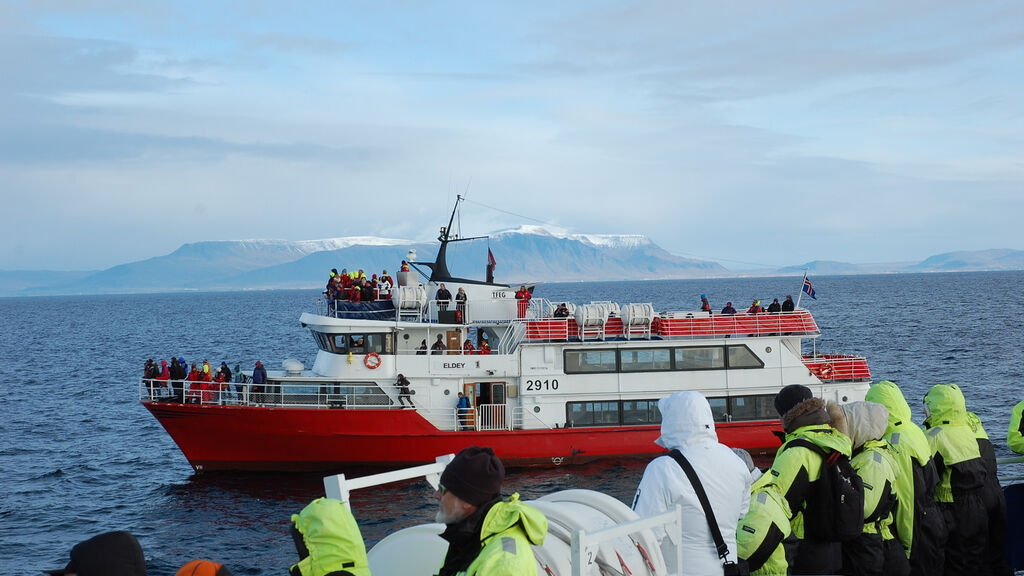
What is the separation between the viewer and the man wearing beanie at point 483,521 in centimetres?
441

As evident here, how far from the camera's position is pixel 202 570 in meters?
4.53

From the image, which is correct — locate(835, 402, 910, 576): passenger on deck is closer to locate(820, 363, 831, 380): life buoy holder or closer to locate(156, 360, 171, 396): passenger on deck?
locate(820, 363, 831, 380): life buoy holder

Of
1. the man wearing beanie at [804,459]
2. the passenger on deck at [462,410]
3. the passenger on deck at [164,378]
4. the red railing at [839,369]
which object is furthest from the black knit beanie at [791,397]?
the passenger on deck at [164,378]

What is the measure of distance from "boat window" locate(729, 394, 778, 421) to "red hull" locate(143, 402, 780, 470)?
1.54 feet

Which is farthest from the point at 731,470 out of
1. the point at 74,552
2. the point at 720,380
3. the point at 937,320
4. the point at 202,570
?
the point at 937,320

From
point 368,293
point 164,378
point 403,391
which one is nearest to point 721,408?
point 403,391

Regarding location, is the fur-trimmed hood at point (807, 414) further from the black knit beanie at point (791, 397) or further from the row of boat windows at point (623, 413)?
the row of boat windows at point (623, 413)

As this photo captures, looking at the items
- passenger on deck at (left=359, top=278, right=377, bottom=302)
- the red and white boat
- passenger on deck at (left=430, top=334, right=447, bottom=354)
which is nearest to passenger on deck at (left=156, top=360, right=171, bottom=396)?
the red and white boat

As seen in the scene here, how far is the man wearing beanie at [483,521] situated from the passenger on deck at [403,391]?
2053 centimetres

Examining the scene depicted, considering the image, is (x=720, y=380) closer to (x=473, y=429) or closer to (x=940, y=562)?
(x=473, y=429)

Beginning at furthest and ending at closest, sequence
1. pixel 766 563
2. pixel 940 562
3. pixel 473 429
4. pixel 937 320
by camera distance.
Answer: pixel 937 320
pixel 473 429
pixel 940 562
pixel 766 563

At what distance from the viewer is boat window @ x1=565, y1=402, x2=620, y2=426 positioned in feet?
85.0

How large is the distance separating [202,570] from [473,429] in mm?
20882

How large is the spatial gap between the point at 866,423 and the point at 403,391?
19020 mm
